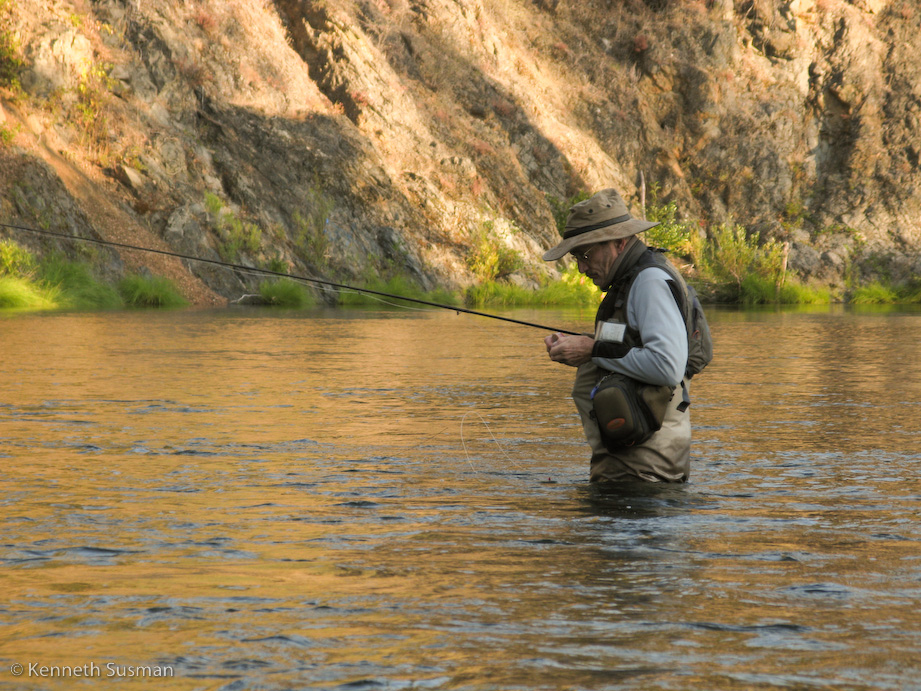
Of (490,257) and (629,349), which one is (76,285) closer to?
(490,257)

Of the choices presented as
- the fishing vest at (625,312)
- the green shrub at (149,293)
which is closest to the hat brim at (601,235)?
the fishing vest at (625,312)

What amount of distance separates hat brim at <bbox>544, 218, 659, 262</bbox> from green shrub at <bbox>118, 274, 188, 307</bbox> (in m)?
21.6

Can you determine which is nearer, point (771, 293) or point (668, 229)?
point (771, 293)

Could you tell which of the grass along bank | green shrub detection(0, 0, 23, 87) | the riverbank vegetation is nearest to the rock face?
green shrub detection(0, 0, 23, 87)

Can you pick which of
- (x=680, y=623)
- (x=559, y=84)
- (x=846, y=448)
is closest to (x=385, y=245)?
(x=559, y=84)

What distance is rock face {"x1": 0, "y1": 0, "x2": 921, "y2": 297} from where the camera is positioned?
29.3 metres

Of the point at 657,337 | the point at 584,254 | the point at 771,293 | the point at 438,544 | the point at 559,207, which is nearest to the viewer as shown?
the point at 438,544

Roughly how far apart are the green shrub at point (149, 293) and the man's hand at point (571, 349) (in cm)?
2135

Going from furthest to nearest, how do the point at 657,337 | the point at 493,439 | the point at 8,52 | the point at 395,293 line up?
the point at 395,293 < the point at 8,52 < the point at 493,439 < the point at 657,337

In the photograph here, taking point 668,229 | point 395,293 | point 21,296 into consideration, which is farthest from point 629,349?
point 668,229

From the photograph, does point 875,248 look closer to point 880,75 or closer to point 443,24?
point 880,75

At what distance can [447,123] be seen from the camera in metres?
37.2

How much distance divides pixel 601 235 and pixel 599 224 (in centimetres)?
6

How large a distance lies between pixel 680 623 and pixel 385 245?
1129 inches
